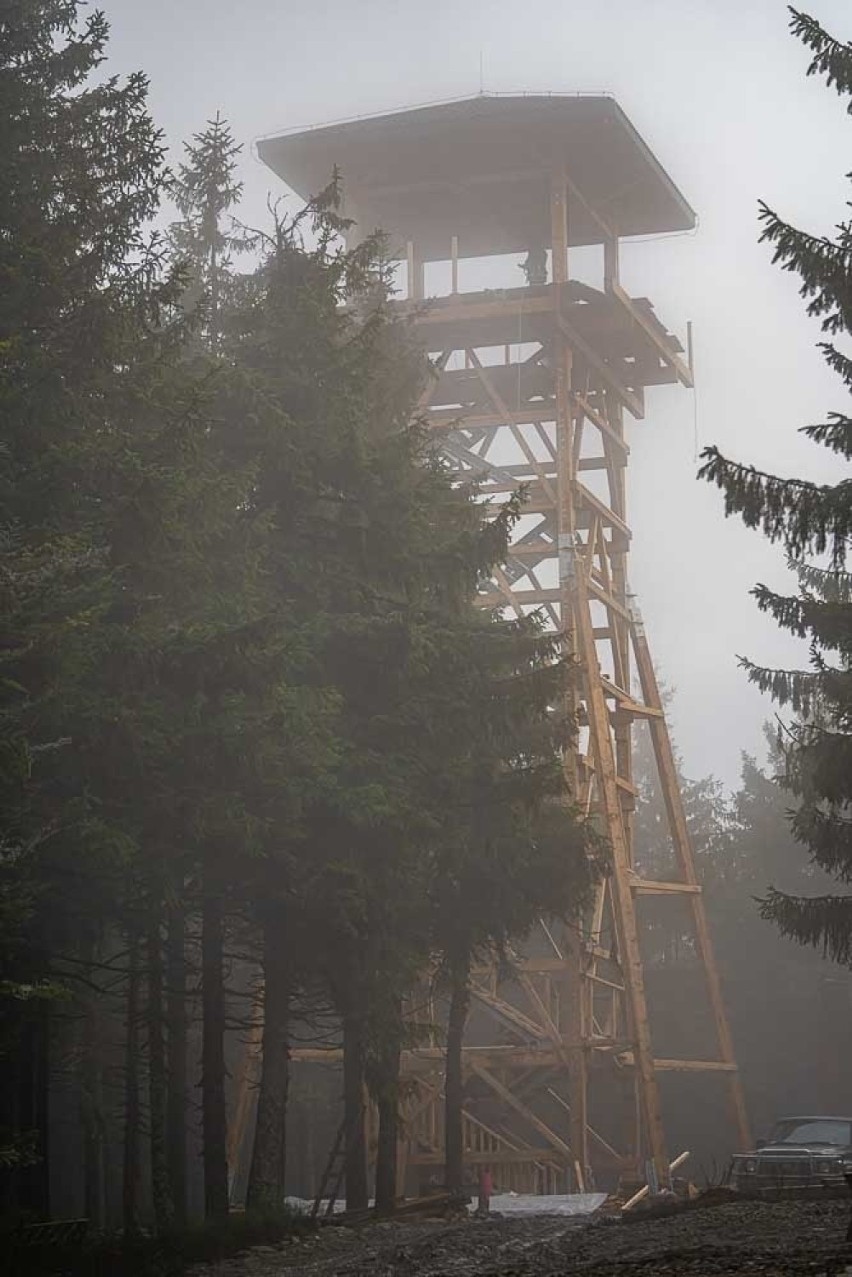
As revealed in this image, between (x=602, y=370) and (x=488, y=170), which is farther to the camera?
(x=602, y=370)

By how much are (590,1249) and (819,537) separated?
668 centimetres

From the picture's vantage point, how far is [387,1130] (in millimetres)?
25109

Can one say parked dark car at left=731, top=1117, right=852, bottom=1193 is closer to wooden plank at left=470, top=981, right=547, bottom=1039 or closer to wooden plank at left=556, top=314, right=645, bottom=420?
wooden plank at left=470, top=981, right=547, bottom=1039

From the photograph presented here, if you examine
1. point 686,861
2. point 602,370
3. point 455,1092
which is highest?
point 602,370

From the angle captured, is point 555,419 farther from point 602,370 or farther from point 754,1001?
point 754,1001

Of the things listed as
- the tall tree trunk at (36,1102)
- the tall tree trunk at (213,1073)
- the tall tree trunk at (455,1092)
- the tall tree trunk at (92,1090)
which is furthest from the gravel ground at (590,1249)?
the tall tree trunk at (92,1090)

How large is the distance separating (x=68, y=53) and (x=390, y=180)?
19285 millimetres

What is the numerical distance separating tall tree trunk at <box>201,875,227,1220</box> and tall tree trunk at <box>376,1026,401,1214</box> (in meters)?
2.70

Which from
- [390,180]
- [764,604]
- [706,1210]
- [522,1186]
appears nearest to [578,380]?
[390,180]

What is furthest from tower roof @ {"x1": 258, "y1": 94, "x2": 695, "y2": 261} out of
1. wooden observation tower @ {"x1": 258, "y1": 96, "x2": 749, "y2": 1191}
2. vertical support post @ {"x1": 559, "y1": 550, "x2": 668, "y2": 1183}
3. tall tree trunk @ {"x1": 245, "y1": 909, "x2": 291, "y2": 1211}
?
tall tree trunk @ {"x1": 245, "y1": 909, "x2": 291, "y2": 1211}

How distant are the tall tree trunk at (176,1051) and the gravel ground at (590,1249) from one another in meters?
2.74

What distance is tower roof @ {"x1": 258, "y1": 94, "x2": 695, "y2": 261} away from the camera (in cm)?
3850

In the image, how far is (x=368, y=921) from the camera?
21953mm

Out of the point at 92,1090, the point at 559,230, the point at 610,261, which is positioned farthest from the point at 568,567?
the point at 92,1090
